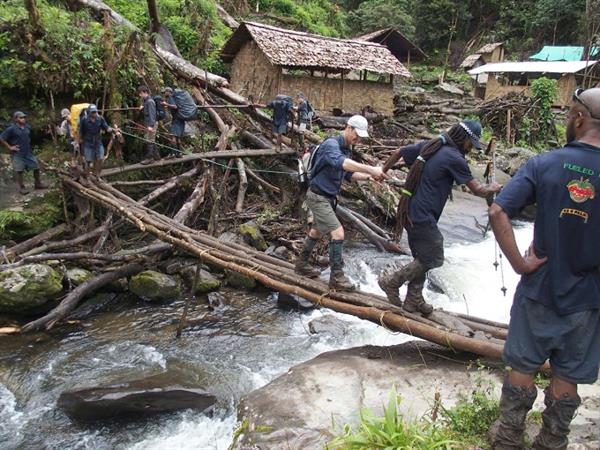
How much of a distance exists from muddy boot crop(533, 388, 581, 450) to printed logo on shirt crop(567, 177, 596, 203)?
1.26 meters

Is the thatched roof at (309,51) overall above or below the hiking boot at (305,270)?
above

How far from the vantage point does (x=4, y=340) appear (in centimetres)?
700

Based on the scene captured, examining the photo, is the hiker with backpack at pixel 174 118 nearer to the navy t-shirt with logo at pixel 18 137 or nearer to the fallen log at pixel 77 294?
the navy t-shirt with logo at pixel 18 137

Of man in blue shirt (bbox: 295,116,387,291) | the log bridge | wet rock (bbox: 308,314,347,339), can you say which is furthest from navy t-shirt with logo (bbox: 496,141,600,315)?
wet rock (bbox: 308,314,347,339)

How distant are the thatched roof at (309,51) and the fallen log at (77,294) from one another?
1051 cm

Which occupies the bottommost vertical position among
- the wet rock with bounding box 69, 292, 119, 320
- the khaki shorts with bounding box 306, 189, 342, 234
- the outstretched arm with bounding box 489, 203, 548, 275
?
the wet rock with bounding box 69, 292, 119, 320

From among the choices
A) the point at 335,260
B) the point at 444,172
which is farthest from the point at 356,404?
the point at 444,172

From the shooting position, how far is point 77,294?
766cm

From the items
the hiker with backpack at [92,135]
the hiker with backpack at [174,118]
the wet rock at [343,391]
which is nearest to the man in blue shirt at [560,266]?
the wet rock at [343,391]

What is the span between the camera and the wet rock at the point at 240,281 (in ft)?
29.7

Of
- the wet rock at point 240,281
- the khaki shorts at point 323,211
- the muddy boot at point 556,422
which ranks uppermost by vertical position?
the khaki shorts at point 323,211

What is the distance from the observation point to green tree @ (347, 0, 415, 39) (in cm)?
3450

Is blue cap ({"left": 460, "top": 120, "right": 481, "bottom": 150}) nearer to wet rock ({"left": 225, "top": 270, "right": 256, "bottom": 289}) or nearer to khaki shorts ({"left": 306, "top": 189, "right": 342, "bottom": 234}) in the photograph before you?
khaki shorts ({"left": 306, "top": 189, "right": 342, "bottom": 234})

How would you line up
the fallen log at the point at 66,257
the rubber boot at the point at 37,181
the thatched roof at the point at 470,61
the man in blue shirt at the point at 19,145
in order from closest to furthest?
the fallen log at the point at 66,257 < the man in blue shirt at the point at 19,145 < the rubber boot at the point at 37,181 < the thatched roof at the point at 470,61
